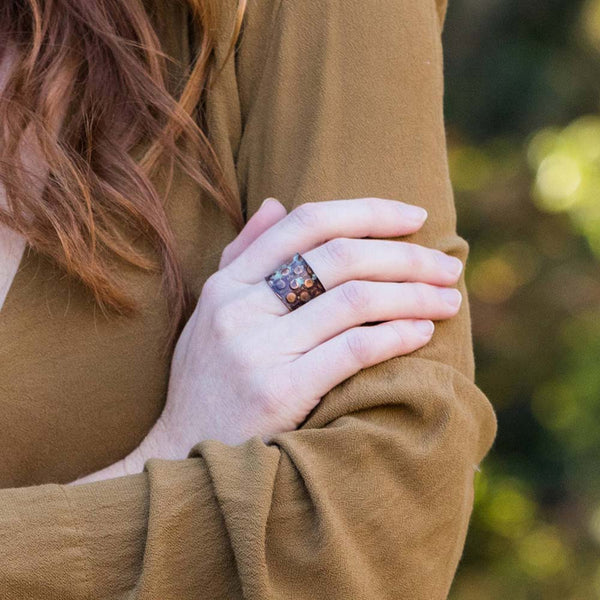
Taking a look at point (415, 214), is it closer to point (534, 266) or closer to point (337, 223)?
point (337, 223)

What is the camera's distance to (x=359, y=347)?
1104 millimetres

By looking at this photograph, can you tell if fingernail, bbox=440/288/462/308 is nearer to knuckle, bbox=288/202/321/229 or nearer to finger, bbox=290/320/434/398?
finger, bbox=290/320/434/398

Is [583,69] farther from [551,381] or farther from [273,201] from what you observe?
[273,201]

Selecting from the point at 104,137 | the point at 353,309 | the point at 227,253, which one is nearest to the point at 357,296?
the point at 353,309

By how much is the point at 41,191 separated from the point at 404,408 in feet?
1.96

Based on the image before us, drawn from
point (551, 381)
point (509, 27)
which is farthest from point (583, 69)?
point (551, 381)

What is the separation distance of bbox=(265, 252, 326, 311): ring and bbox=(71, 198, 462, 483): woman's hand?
0.03ft

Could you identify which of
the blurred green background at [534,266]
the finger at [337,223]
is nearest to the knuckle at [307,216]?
the finger at [337,223]

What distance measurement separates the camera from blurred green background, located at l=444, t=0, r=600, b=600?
272cm

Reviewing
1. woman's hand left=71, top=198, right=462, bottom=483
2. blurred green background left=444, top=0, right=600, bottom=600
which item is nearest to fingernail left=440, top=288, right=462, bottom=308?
woman's hand left=71, top=198, right=462, bottom=483

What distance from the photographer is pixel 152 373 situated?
4.14 ft

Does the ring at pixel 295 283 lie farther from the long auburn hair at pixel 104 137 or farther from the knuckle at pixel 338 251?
the long auburn hair at pixel 104 137

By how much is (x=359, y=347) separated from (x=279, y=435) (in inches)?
5.8

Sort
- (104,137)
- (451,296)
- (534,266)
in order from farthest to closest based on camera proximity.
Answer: (534,266) < (104,137) < (451,296)
